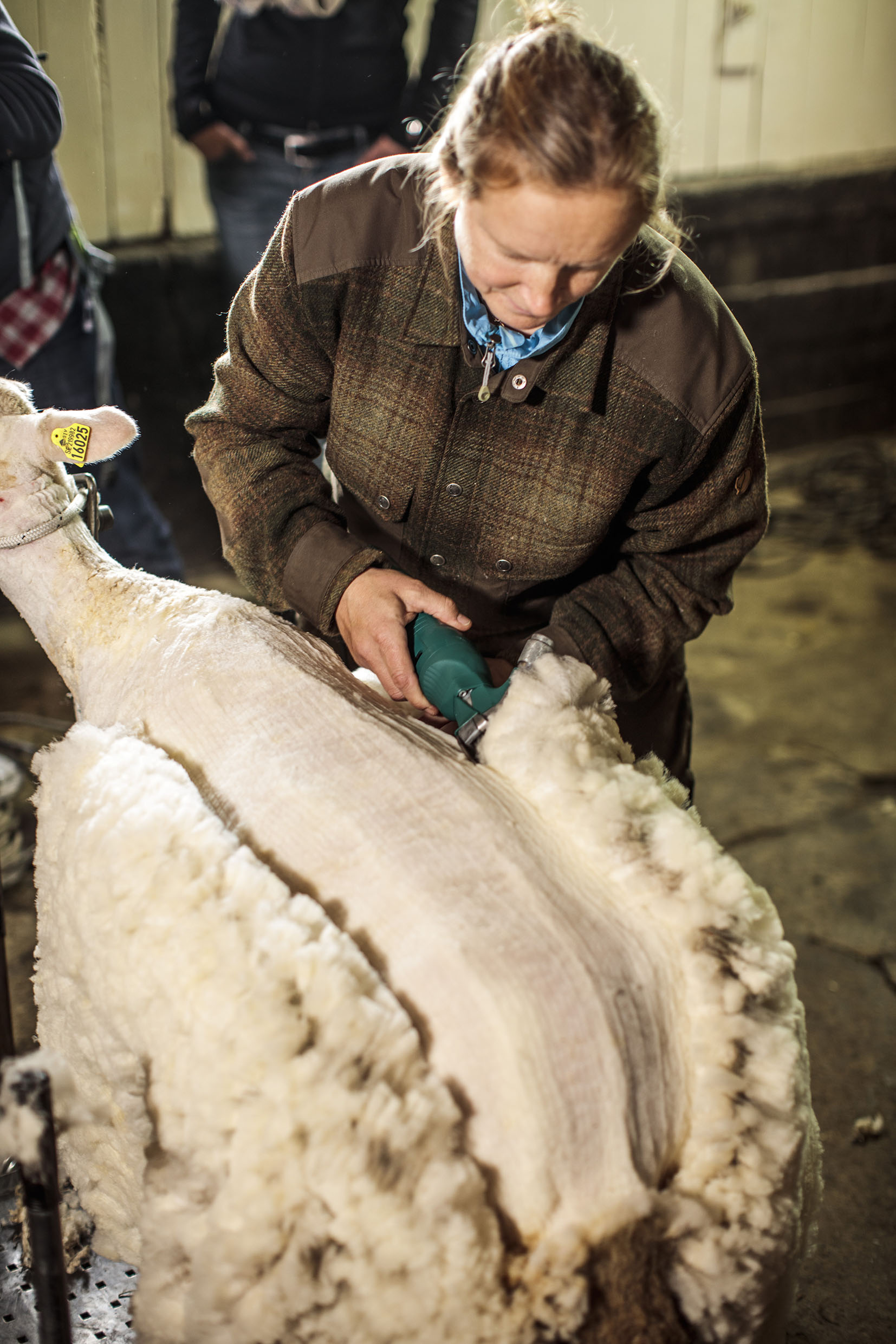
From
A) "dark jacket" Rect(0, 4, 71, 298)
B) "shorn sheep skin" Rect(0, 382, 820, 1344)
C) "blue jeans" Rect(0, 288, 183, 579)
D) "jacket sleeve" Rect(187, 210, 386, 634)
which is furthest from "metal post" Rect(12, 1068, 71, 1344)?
"dark jacket" Rect(0, 4, 71, 298)

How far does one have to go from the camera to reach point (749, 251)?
528cm

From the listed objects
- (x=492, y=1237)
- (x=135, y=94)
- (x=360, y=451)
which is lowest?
(x=492, y=1237)

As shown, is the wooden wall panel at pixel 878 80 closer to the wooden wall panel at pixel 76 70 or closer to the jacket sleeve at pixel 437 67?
the jacket sleeve at pixel 437 67

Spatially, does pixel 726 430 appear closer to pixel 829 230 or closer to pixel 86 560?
pixel 86 560

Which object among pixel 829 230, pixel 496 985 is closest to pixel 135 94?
pixel 496 985

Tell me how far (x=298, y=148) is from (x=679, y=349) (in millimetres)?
2119

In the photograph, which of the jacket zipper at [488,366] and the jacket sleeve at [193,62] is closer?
the jacket zipper at [488,366]

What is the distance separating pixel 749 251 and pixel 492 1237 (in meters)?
5.37

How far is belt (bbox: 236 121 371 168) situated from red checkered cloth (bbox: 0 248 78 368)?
0.99 m

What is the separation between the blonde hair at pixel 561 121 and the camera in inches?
38.9

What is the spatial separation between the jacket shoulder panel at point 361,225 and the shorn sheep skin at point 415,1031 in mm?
591

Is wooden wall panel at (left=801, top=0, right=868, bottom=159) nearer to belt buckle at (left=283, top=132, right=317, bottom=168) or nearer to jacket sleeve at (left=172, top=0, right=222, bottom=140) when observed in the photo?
belt buckle at (left=283, top=132, right=317, bottom=168)

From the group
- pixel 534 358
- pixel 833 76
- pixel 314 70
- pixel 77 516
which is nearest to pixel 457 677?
pixel 534 358

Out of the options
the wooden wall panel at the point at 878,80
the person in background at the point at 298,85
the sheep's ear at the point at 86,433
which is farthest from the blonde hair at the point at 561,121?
the wooden wall panel at the point at 878,80
